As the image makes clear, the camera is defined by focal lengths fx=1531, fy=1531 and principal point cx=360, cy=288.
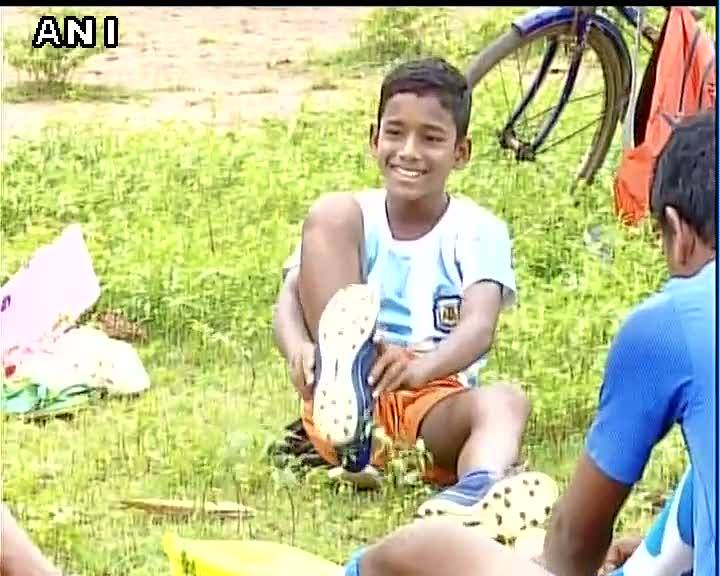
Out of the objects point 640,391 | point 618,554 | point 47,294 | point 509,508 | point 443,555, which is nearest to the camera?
point 640,391

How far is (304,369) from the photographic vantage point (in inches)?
73.2

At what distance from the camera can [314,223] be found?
6.08ft

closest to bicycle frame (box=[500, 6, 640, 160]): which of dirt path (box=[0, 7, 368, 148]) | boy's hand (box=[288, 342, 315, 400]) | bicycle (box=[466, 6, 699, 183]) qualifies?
bicycle (box=[466, 6, 699, 183])

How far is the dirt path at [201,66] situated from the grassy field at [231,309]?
3 centimetres

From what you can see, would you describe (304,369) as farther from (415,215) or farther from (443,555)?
(443,555)

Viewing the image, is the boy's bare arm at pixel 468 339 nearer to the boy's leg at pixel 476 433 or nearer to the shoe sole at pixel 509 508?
the boy's leg at pixel 476 433

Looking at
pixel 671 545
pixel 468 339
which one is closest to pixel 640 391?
pixel 671 545

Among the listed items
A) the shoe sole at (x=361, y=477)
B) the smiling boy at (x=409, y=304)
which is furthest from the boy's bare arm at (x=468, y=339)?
the shoe sole at (x=361, y=477)

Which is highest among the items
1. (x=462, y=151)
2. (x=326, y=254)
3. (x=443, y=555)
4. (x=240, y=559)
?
(x=462, y=151)

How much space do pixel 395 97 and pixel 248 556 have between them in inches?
22.5

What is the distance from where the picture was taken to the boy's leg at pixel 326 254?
1.85 meters

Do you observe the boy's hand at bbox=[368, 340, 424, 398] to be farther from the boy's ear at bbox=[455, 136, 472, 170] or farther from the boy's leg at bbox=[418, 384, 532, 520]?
the boy's ear at bbox=[455, 136, 472, 170]

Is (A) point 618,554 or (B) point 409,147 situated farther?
(B) point 409,147

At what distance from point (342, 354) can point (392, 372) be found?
0.21 ft
